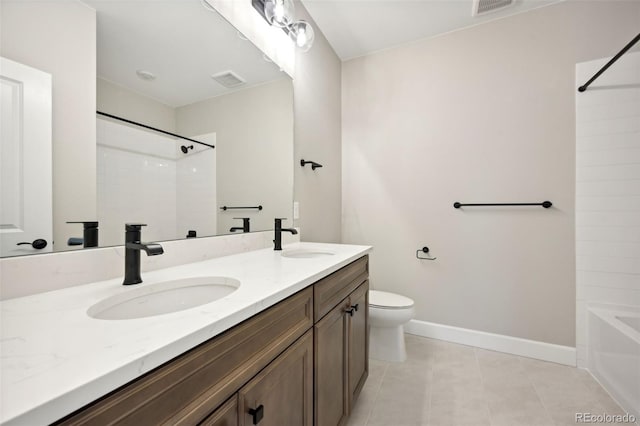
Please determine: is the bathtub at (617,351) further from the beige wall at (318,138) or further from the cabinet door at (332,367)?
the beige wall at (318,138)

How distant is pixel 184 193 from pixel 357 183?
66.8 inches

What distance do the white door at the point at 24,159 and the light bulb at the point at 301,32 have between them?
4.43ft

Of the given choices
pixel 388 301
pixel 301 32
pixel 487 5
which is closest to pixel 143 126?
pixel 301 32

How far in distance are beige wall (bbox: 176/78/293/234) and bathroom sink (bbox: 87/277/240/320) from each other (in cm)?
45

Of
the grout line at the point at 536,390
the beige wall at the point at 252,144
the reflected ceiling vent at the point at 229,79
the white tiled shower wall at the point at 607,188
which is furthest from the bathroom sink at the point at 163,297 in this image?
the white tiled shower wall at the point at 607,188

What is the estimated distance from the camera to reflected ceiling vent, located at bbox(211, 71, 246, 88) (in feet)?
4.14

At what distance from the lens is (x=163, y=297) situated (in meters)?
0.81

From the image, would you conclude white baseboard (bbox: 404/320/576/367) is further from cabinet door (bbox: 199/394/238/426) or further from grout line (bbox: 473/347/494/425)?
cabinet door (bbox: 199/394/238/426)

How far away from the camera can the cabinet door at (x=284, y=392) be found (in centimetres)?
62

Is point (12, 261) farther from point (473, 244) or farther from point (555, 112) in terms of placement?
point (555, 112)

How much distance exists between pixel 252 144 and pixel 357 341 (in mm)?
1196

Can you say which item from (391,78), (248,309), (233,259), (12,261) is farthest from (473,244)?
(12,261)

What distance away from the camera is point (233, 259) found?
1178mm

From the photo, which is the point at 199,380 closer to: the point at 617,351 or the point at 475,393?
the point at 475,393
